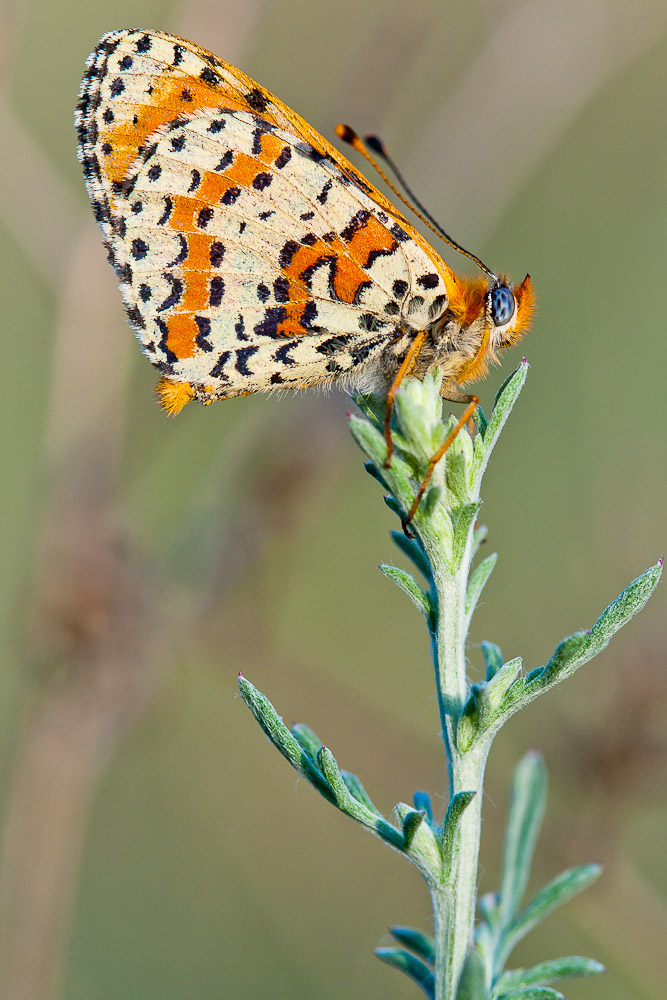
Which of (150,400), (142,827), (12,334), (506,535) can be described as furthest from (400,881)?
(12,334)

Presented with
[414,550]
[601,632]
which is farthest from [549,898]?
[414,550]

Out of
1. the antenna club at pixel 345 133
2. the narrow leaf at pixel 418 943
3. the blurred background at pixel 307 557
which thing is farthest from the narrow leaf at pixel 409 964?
the antenna club at pixel 345 133

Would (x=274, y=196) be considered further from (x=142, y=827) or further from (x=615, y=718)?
(x=142, y=827)

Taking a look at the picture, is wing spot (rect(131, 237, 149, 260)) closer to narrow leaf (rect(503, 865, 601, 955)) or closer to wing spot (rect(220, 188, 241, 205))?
wing spot (rect(220, 188, 241, 205))

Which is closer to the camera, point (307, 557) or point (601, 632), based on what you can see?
point (601, 632)

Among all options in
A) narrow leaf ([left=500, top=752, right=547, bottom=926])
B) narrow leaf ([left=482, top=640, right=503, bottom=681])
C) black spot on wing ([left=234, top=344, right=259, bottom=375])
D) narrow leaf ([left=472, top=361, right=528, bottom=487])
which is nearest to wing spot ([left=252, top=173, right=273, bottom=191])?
black spot on wing ([left=234, top=344, right=259, bottom=375])

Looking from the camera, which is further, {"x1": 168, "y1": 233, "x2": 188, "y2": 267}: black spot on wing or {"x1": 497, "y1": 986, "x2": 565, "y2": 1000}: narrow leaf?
{"x1": 168, "y1": 233, "x2": 188, "y2": 267}: black spot on wing

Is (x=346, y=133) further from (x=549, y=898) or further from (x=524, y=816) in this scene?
(x=549, y=898)
